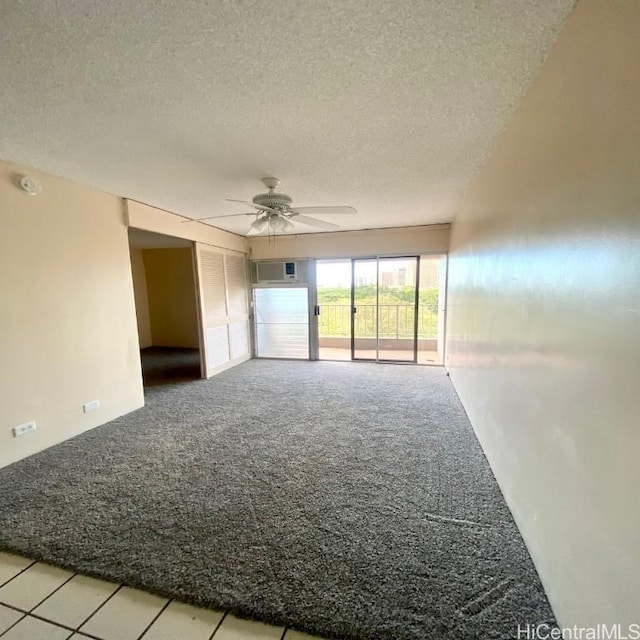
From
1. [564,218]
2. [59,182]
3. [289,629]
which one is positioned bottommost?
[289,629]

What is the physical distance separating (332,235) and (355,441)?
371 cm

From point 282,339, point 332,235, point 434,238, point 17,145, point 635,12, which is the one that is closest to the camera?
point 635,12

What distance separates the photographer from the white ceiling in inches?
44.6

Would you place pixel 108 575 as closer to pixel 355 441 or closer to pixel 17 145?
pixel 355 441

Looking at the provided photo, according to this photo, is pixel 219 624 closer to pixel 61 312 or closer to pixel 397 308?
pixel 61 312

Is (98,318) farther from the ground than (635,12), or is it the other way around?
(635,12)

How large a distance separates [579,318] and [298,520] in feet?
5.64

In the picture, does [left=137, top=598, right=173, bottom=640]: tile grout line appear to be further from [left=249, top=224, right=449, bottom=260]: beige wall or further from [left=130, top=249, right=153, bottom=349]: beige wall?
[left=130, top=249, right=153, bottom=349]: beige wall

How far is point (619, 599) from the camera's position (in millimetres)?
865

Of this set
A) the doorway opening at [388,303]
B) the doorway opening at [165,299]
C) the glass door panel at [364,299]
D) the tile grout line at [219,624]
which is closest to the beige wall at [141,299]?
the doorway opening at [165,299]

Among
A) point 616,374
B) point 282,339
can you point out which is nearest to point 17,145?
point 616,374

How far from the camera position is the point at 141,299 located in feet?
24.0

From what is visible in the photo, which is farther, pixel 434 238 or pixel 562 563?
pixel 434 238

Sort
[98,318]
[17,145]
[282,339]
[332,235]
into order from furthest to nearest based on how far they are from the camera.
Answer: [282,339]
[332,235]
[98,318]
[17,145]
